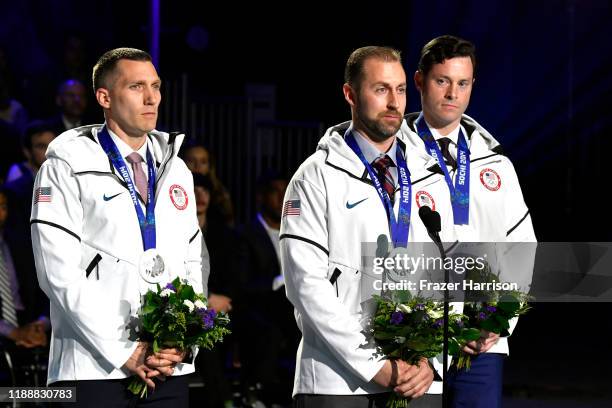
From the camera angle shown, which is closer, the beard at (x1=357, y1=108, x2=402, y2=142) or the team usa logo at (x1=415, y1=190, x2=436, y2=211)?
the beard at (x1=357, y1=108, x2=402, y2=142)

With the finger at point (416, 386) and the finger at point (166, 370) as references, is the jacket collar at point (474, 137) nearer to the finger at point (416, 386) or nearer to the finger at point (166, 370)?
the finger at point (416, 386)

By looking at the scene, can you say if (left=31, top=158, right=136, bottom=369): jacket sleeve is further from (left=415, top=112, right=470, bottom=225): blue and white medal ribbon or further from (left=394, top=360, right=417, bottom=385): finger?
(left=415, top=112, right=470, bottom=225): blue and white medal ribbon

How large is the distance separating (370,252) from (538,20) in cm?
735

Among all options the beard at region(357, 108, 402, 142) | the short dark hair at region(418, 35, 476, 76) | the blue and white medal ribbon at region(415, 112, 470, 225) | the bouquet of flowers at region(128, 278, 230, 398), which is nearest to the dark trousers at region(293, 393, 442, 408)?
the bouquet of flowers at region(128, 278, 230, 398)

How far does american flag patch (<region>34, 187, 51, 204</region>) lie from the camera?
398 cm

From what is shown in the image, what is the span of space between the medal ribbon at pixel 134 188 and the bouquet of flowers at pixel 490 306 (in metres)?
1.19

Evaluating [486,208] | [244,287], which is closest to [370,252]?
[486,208]

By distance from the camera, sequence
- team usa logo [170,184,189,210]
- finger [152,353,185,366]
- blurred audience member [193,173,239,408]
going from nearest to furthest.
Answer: finger [152,353,185,366], team usa logo [170,184,189,210], blurred audience member [193,173,239,408]

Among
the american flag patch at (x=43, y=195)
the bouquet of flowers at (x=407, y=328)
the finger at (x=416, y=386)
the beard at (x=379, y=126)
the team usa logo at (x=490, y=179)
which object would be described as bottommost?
the finger at (x=416, y=386)

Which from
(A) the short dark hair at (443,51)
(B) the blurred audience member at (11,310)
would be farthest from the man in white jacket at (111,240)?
(B) the blurred audience member at (11,310)

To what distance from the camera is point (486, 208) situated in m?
4.50

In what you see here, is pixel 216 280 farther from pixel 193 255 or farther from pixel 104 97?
pixel 104 97

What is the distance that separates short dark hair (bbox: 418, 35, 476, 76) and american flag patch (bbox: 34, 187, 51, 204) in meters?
1.59

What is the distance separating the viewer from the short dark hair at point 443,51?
453 centimetres
